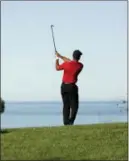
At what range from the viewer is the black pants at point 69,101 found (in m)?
14.2

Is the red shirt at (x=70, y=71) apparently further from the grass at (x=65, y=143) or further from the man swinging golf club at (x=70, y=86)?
the grass at (x=65, y=143)

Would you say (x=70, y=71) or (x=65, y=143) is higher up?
(x=70, y=71)


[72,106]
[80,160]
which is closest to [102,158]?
[80,160]

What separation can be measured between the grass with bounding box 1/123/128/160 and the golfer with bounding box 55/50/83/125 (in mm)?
946

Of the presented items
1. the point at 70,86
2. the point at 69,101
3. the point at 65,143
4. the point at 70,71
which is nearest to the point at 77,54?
the point at 70,71

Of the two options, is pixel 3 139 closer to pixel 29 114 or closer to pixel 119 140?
pixel 119 140

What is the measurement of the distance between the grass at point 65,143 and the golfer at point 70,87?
95 cm

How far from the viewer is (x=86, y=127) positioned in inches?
530

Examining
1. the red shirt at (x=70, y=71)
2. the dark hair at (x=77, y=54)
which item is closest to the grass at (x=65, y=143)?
the red shirt at (x=70, y=71)

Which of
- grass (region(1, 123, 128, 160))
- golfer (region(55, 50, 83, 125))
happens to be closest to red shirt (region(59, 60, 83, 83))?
golfer (region(55, 50, 83, 125))

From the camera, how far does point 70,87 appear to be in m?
14.2

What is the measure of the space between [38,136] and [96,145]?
122cm

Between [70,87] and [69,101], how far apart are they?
13.6 inches

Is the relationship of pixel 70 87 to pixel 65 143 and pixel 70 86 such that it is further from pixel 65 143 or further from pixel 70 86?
pixel 65 143
